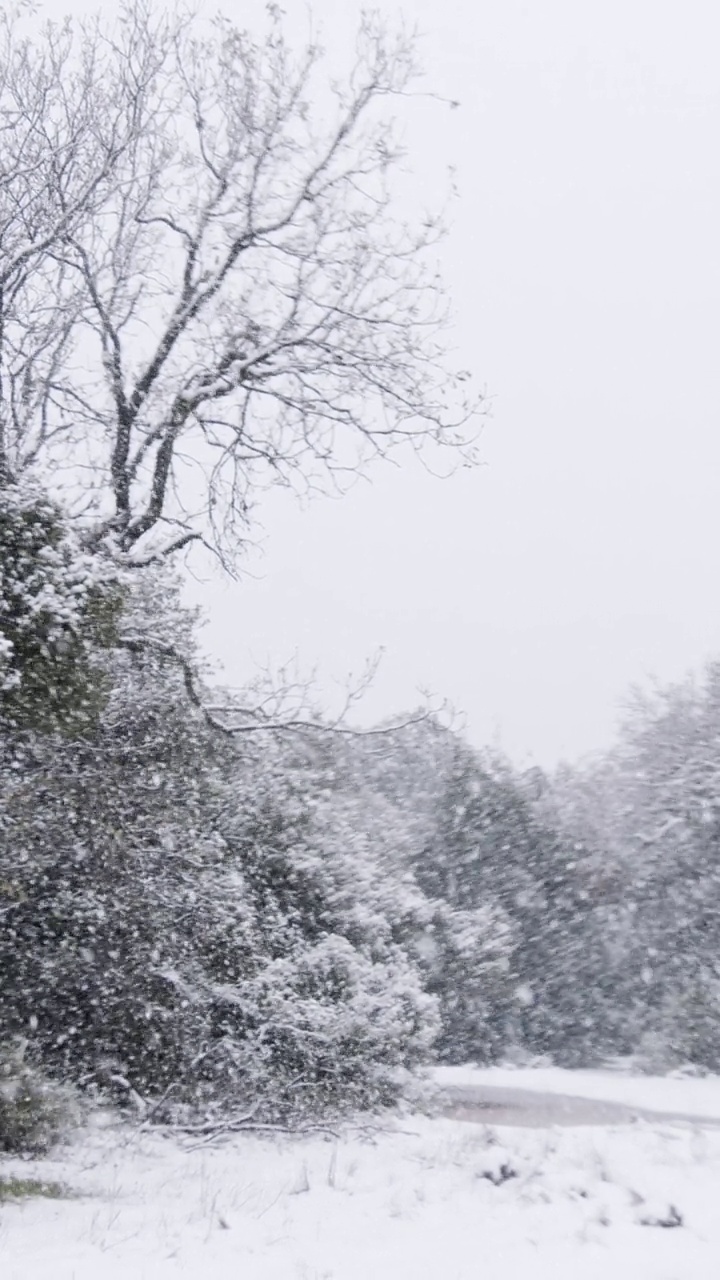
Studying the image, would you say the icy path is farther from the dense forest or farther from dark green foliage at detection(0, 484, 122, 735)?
dark green foliage at detection(0, 484, 122, 735)

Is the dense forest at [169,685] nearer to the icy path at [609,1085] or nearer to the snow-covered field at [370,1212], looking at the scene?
the snow-covered field at [370,1212]

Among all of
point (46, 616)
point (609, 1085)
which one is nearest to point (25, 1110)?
point (46, 616)

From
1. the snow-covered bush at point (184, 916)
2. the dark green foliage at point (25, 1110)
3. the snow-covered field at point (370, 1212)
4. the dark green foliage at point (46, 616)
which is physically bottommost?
the snow-covered field at point (370, 1212)

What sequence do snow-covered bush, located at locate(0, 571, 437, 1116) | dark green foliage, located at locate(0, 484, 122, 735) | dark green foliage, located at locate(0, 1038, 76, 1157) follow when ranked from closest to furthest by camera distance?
dark green foliage, located at locate(0, 484, 122, 735) → dark green foliage, located at locate(0, 1038, 76, 1157) → snow-covered bush, located at locate(0, 571, 437, 1116)

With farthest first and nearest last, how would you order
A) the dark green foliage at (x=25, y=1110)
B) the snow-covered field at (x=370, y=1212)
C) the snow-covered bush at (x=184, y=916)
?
the snow-covered bush at (x=184, y=916), the dark green foliage at (x=25, y=1110), the snow-covered field at (x=370, y=1212)

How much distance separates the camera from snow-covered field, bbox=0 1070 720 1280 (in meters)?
5.17

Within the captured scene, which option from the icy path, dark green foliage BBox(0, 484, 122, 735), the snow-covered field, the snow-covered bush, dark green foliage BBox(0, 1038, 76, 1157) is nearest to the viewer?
the snow-covered field

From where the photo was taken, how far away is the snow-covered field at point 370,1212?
17.0ft

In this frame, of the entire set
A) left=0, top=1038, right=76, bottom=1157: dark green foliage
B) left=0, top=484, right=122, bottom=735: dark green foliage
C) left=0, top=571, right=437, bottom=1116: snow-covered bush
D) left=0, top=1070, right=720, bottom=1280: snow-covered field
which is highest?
left=0, top=484, right=122, bottom=735: dark green foliage

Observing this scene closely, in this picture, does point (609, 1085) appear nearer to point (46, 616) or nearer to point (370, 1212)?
point (370, 1212)

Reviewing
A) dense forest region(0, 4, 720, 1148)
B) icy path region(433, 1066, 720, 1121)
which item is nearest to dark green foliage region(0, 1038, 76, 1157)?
dense forest region(0, 4, 720, 1148)

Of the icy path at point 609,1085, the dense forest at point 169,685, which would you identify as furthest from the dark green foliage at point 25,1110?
the icy path at point 609,1085

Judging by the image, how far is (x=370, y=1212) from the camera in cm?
670

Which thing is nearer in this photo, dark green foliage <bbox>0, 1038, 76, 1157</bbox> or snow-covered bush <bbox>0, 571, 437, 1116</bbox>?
dark green foliage <bbox>0, 1038, 76, 1157</bbox>
